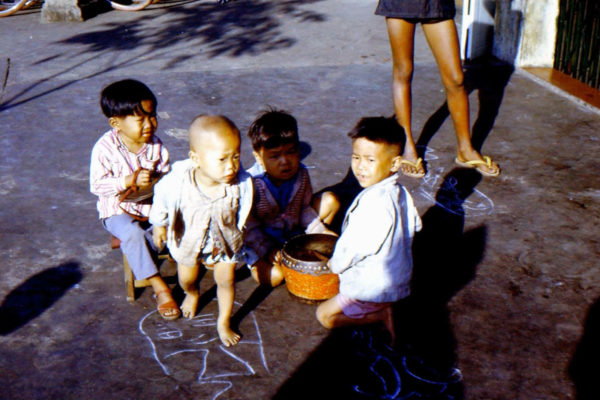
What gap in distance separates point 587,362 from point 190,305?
1671mm

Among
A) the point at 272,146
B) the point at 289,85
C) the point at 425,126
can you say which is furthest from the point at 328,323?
the point at 289,85

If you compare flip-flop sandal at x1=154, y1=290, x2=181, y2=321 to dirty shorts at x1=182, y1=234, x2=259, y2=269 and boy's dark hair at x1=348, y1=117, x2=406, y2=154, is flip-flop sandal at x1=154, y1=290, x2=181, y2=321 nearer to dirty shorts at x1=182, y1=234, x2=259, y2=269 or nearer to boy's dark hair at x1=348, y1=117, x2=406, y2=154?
dirty shorts at x1=182, y1=234, x2=259, y2=269

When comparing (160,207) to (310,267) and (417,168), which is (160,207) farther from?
(417,168)

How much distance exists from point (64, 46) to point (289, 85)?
3.48m

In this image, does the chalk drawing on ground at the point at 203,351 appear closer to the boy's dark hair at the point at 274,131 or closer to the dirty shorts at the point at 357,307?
the dirty shorts at the point at 357,307

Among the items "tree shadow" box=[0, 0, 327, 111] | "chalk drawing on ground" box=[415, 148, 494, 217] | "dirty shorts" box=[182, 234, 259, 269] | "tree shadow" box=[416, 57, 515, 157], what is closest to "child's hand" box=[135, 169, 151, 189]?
"dirty shorts" box=[182, 234, 259, 269]

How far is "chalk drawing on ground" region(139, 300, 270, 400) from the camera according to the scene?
94.3 inches

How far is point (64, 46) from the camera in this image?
7.76 meters

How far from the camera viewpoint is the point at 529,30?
6.06 meters

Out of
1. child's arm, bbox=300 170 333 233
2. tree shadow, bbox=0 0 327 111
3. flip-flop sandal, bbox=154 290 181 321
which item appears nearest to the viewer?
flip-flop sandal, bbox=154 290 181 321

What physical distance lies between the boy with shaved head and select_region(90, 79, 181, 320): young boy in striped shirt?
0.17 m

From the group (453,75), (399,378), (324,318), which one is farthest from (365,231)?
(453,75)

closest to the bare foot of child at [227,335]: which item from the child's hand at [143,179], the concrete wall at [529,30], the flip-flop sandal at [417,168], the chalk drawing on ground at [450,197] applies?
the child's hand at [143,179]

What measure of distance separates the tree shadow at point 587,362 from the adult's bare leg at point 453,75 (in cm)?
160
